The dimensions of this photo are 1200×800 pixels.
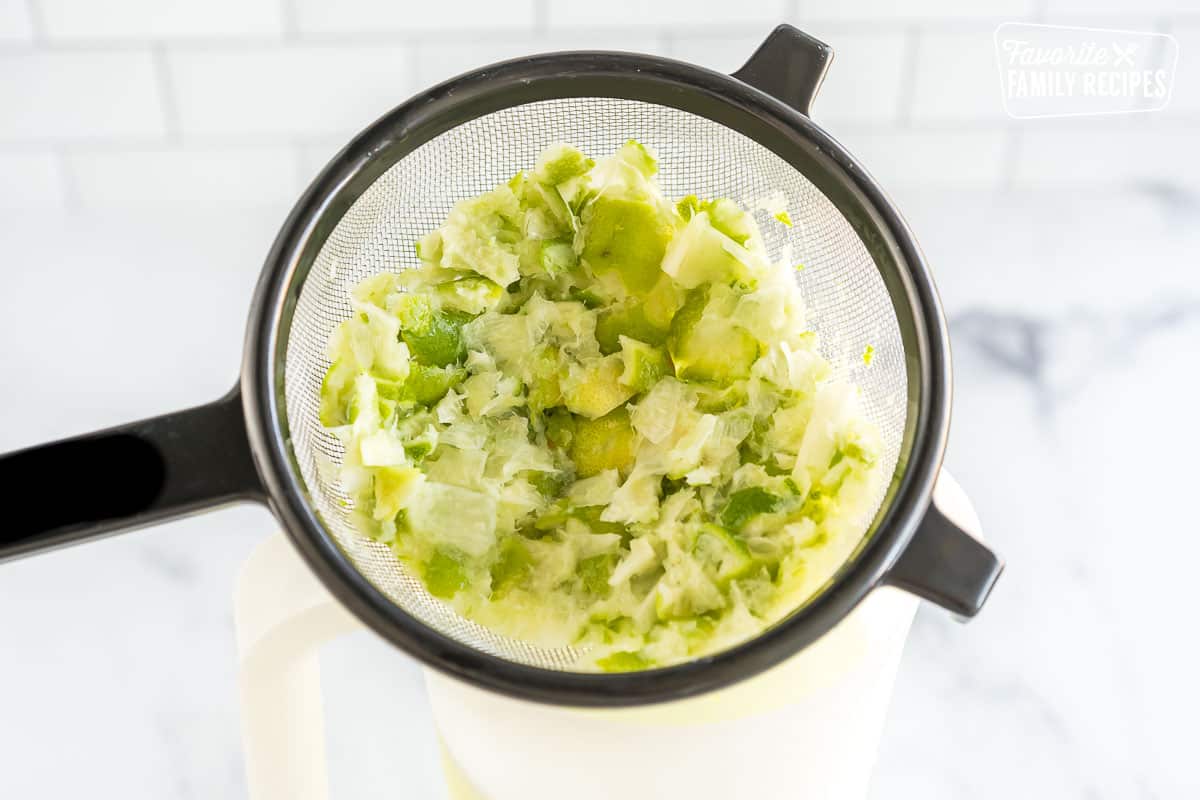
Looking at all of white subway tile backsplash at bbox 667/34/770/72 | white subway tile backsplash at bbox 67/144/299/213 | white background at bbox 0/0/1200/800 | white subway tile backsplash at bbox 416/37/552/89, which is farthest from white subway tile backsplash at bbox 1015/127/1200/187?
white subway tile backsplash at bbox 67/144/299/213

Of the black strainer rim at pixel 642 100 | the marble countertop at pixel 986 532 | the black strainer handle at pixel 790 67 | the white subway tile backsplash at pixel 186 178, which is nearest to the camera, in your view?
the black strainer rim at pixel 642 100

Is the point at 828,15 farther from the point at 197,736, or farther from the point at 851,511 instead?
the point at 197,736

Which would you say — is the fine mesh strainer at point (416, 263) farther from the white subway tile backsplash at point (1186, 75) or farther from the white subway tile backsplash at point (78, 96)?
the white subway tile backsplash at point (1186, 75)

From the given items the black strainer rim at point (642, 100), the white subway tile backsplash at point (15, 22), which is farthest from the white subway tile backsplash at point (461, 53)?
the black strainer rim at point (642, 100)

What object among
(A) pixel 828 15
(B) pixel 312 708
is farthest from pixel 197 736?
(A) pixel 828 15

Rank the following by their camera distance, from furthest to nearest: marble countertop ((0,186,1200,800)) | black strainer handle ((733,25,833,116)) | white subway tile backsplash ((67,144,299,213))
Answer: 1. white subway tile backsplash ((67,144,299,213))
2. marble countertop ((0,186,1200,800))
3. black strainer handle ((733,25,833,116))

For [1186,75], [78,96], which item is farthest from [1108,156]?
[78,96]

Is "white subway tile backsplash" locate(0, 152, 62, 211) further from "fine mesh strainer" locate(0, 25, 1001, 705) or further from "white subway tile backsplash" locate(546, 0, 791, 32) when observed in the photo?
"fine mesh strainer" locate(0, 25, 1001, 705)
